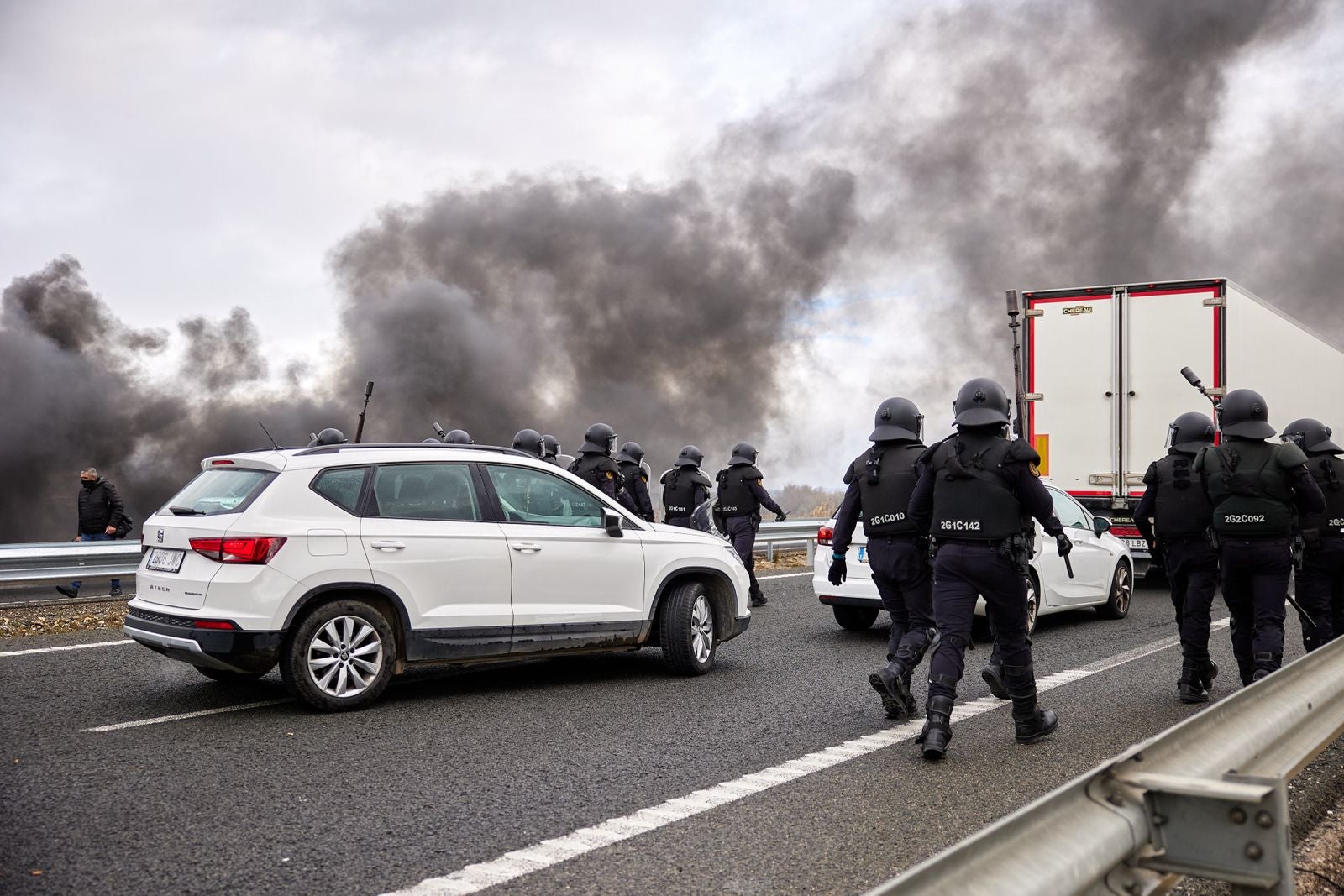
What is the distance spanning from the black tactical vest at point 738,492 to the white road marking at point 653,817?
6059mm

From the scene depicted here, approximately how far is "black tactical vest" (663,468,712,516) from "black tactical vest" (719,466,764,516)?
0.21 metres

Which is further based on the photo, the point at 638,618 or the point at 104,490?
the point at 104,490

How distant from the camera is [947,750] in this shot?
5.74 meters

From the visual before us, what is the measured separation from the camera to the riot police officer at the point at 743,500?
12.9 metres

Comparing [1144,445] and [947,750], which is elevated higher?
[1144,445]

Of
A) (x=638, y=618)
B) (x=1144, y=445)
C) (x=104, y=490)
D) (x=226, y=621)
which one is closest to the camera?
(x=226, y=621)

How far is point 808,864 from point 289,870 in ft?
5.67

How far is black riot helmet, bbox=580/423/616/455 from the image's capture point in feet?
37.2

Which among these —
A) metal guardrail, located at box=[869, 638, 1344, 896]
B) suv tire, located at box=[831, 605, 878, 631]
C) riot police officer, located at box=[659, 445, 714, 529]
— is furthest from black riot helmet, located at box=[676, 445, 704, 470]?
metal guardrail, located at box=[869, 638, 1344, 896]

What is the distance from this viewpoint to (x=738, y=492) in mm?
12914

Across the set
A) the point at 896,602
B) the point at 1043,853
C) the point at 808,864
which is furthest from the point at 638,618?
the point at 1043,853

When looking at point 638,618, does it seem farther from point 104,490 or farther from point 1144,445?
point 104,490

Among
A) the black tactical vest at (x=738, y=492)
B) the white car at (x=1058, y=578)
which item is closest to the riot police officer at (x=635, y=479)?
the black tactical vest at (x=738, y=492)

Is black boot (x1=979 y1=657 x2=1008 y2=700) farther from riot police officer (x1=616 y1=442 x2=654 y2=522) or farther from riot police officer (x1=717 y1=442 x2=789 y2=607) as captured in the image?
riot police officer (x1=717 y1=442 x2=789 y2=607)
